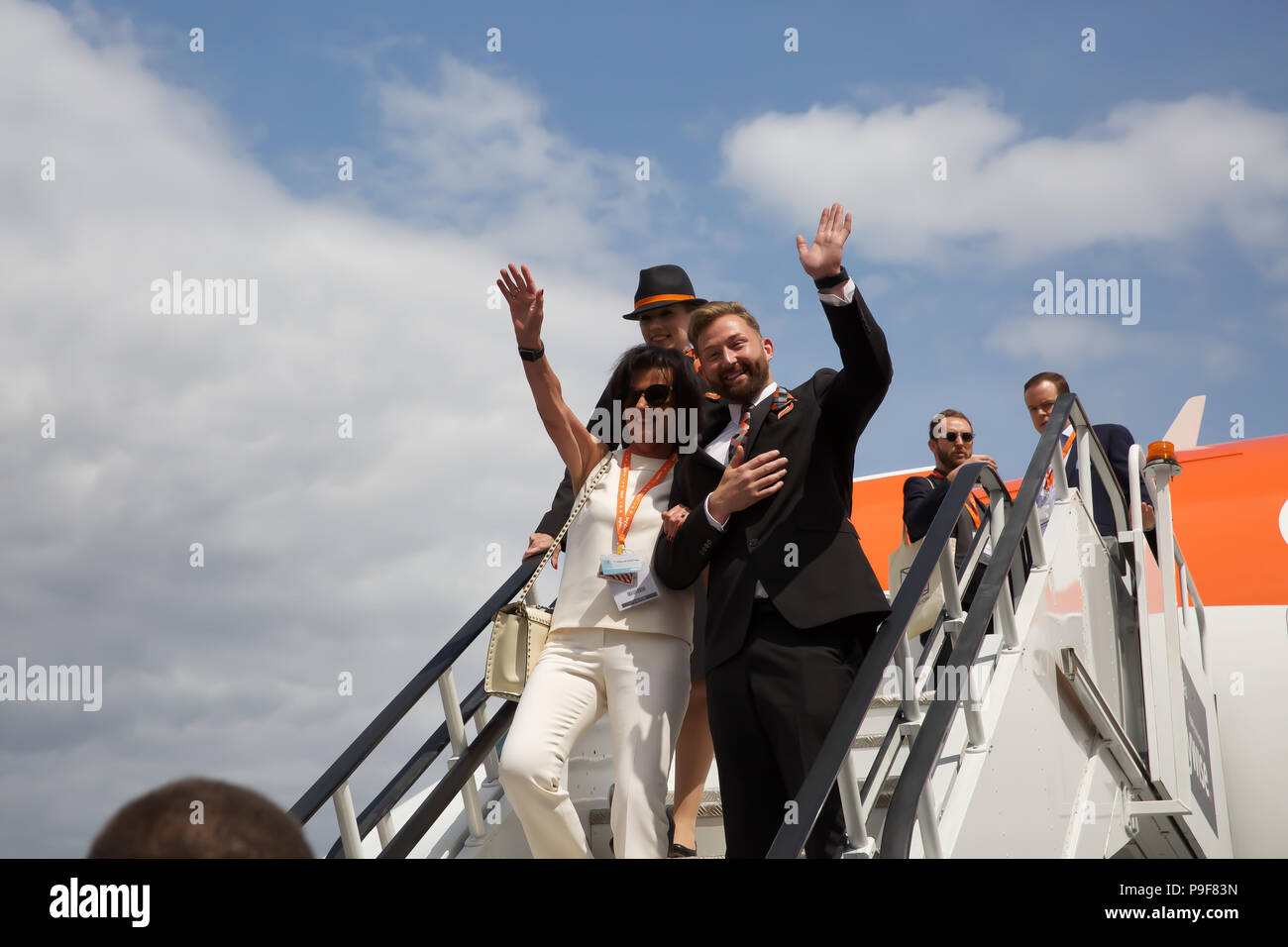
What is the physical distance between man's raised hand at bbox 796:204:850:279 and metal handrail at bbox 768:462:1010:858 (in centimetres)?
91

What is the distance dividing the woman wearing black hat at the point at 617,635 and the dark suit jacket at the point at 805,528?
164 millimetres

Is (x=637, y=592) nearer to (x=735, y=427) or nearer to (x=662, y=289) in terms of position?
(x=735, y=427)

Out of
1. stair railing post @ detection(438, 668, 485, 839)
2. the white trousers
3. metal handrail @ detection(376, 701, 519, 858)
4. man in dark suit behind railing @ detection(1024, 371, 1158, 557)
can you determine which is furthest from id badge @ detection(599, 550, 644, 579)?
man in dark suit behind railing @ detection(1024, 371, 1158, 557)

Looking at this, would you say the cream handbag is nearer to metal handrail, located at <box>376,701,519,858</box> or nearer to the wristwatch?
metal handrail, located at <box>376,701,519,858</box>

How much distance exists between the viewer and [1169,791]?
4777mm

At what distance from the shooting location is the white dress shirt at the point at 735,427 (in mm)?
3250

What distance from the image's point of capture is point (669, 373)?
154 inches

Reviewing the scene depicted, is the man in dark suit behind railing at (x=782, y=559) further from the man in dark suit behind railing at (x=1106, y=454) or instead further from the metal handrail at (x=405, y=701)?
the man in dark suit behind railing at (x=1106, y=454)

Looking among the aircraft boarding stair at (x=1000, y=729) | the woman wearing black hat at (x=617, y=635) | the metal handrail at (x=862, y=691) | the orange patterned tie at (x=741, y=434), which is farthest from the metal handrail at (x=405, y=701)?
the metal handrail at (x=862, y=691)

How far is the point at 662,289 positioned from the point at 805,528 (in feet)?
6.70

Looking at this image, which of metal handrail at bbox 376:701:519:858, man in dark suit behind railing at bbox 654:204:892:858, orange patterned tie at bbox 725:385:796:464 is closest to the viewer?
man in dark suit behind railing at bbox 654:204:892:858

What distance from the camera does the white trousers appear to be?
3416 mm
